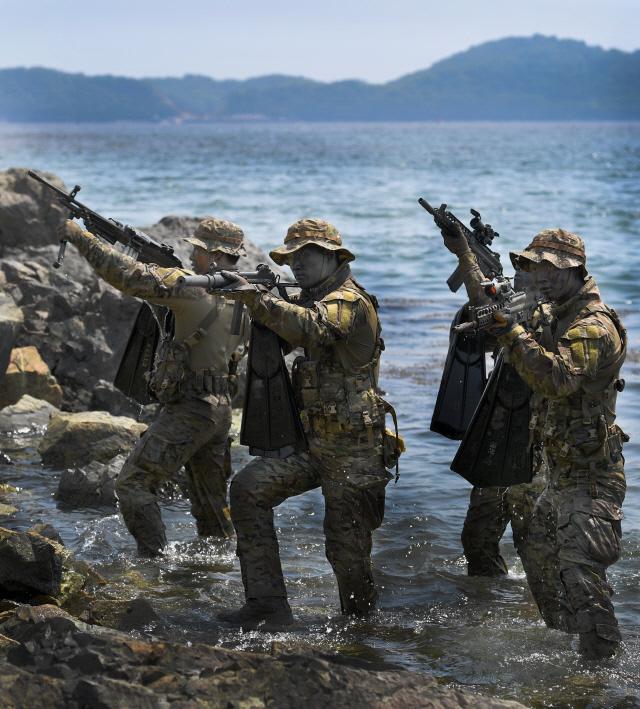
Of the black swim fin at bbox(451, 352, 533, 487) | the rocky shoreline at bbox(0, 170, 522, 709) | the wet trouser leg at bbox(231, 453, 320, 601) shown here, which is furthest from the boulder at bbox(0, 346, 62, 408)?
the black swim fin at bbox(451, 352, 533, 487)

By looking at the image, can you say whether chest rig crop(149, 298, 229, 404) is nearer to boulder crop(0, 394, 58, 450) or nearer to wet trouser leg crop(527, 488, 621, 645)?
wet trouser leg crop(527, 488, 621, 645)

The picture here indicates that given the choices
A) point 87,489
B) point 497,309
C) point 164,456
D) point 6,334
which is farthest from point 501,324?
point 6,334

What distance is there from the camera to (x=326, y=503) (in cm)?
737

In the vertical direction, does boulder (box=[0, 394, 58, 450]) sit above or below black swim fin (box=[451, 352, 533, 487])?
below

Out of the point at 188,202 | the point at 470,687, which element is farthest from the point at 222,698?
the point at 188,202

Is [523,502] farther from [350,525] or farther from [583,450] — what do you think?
[583,450]

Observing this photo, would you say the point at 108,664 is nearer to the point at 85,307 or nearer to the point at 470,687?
the point at 470,687

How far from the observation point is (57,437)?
446 inches

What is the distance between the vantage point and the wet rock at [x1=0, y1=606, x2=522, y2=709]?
16.6ft

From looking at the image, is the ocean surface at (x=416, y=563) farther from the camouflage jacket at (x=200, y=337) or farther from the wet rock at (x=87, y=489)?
the camouflage jacket at (x=200, y=337)

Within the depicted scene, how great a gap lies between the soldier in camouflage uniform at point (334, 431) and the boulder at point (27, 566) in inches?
41.0

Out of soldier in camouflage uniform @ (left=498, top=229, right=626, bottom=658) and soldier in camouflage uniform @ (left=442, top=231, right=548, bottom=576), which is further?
soldier in camouflage uniform @ (left=442, top=231, right=548, bottom=576)

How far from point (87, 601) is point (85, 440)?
391 centimetres

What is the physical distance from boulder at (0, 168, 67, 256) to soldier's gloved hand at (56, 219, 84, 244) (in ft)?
28.6
